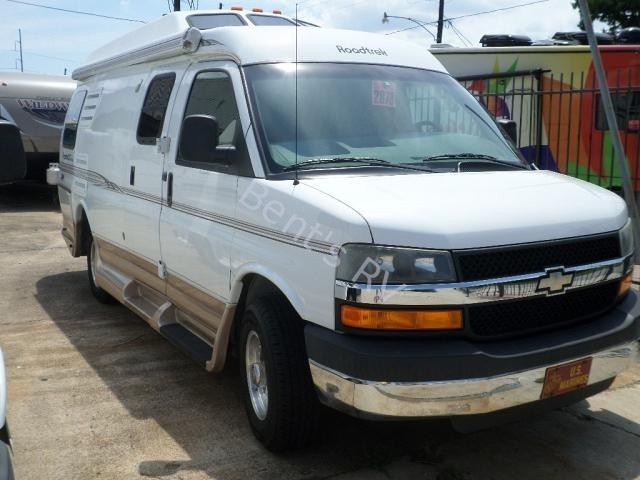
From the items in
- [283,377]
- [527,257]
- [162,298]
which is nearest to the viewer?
[527,257]

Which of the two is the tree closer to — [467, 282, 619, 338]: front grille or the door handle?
the door handle

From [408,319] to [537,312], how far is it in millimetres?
695

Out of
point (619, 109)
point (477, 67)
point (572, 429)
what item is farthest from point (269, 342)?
point (477, 67)

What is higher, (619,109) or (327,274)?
(619,109)

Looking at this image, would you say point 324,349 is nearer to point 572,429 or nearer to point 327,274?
point 327,274

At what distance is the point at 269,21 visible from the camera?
17.1 feet

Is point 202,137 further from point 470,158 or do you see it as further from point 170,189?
point 470,158

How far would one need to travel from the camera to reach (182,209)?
15.5ft

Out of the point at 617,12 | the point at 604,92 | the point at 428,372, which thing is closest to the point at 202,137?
the point at 428,372

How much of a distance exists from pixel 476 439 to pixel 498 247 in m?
1.42

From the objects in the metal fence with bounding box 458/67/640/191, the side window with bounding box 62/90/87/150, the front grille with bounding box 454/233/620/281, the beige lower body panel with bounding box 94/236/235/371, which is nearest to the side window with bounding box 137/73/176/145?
the beige lower body panel with bounding box 94/236/235/371

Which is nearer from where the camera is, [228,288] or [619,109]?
[228,288]

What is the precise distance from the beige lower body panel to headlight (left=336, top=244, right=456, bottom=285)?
125cm

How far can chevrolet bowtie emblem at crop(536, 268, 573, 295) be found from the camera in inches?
131
